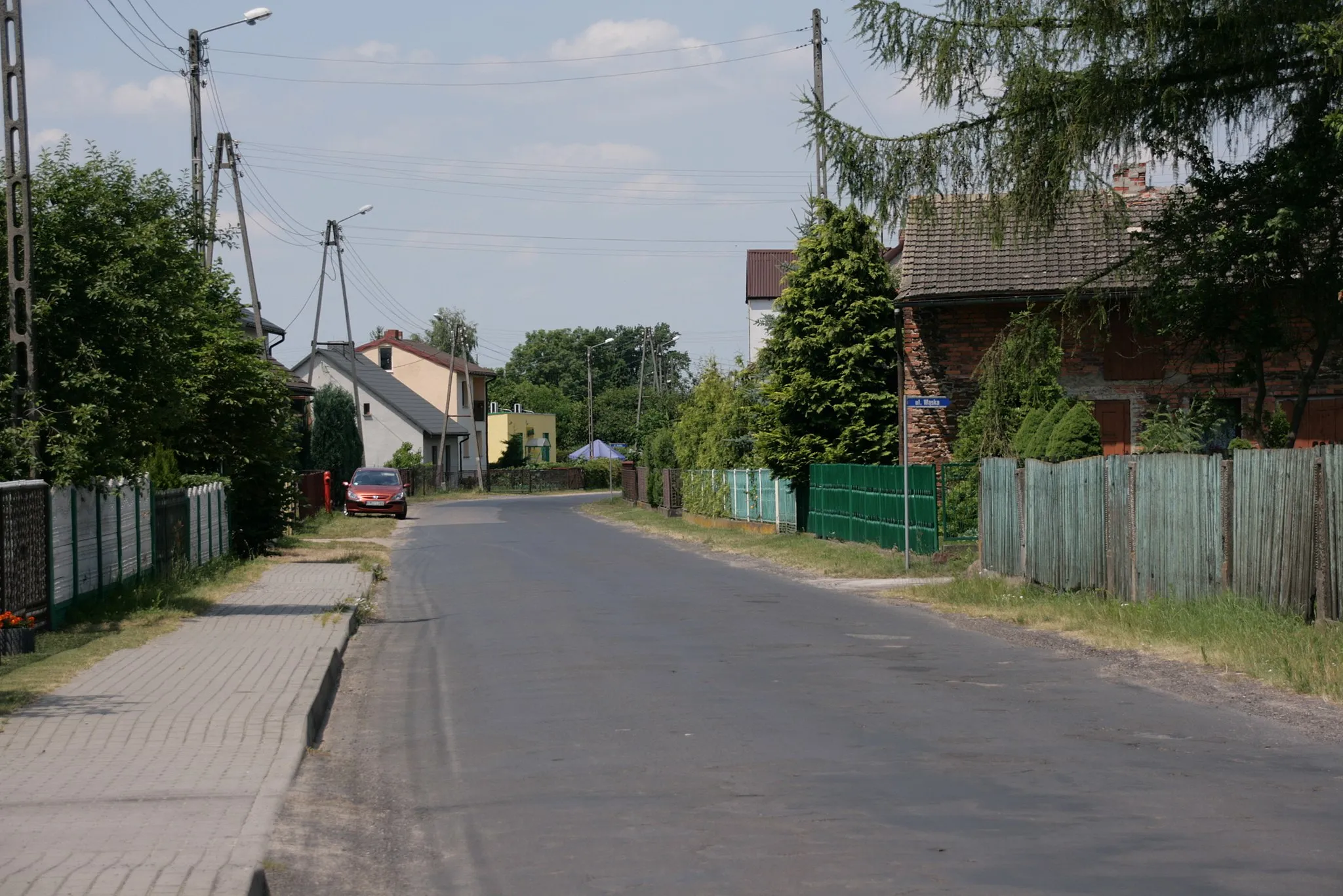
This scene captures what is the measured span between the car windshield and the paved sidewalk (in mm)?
40143

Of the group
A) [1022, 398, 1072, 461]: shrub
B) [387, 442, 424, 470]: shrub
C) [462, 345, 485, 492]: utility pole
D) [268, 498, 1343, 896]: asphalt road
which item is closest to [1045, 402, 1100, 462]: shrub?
[1022, 398, 1072, 461]: shrub

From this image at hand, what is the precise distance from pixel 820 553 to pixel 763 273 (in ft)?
174

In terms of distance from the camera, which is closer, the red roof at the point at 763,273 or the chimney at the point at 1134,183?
the chimney at the point at 1134,183

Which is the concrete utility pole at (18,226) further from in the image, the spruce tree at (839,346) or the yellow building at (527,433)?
the yellow building at (527,433)

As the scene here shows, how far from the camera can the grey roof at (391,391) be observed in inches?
3541

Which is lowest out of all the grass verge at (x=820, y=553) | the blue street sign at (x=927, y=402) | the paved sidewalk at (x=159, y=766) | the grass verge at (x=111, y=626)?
the grass verge at (x=820, y=553)

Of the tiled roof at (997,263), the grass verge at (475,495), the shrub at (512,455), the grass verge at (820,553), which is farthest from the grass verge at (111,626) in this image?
the shrub at (512,455)

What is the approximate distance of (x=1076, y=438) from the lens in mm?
20719

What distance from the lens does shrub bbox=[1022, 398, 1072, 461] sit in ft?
71.3

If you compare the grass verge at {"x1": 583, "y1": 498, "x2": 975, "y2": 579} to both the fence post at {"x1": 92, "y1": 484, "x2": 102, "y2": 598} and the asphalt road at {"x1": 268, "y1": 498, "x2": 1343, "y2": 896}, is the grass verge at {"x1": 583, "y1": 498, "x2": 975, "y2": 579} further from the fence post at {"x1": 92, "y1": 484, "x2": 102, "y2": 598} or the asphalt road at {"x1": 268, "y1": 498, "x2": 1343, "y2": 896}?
the fence post at {"x1": 92, "y1": 484, "x2": 102, "y2": 598}

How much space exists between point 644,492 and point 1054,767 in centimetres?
5191

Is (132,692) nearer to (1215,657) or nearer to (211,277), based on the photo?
(1215,657)

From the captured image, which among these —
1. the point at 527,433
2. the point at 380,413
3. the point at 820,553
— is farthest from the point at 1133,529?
the point at 527,433

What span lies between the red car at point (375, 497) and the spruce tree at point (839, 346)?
22.3 meters
